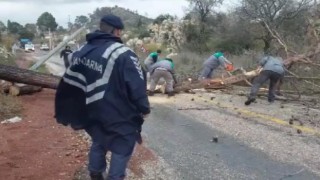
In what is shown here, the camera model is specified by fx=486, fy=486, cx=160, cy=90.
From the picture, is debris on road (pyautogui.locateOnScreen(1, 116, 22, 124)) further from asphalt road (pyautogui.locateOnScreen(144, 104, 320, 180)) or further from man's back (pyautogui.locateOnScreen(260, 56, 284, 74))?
man's back (pyautogui.locateOnScreen(260, 56, 284, 74))

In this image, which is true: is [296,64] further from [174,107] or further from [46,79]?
[46,79]

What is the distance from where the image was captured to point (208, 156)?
689 centimetres

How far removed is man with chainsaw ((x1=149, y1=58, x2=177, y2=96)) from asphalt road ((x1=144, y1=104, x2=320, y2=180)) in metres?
4.83

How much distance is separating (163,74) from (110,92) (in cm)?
1032

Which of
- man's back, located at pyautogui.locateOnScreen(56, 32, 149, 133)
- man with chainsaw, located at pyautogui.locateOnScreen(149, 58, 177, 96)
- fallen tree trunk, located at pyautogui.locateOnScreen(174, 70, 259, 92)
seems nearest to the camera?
man's back, located at pyautogui.locateOnScreen(56, 32, 149, 133)

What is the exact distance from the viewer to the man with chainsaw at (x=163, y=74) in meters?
14.4

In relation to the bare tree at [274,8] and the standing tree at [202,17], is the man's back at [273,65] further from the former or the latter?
the standing tree at [202,17]

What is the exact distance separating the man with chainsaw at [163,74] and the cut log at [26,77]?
10.4ft

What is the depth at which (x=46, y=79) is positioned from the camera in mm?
12531

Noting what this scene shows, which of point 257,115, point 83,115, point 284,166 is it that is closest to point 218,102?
point 257,115

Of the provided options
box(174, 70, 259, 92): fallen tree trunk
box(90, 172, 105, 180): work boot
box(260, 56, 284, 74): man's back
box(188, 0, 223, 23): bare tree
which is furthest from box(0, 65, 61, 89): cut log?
box(188, 0, 223, 23): bare tree

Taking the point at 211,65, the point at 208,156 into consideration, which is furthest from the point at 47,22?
the point at 208,156

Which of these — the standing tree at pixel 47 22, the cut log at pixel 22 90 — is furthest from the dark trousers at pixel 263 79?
the standing tree at pixel 47 22

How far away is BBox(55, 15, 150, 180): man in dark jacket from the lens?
4.10 m
